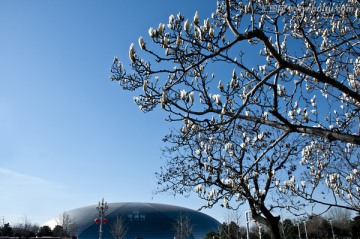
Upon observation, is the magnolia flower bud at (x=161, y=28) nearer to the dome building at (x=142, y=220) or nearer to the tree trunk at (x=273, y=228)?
the tree trunk at (x=273, y=228)

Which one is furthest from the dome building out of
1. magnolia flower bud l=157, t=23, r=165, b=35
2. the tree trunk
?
magnolia flower bud l=157, t=23, r=165, b=35

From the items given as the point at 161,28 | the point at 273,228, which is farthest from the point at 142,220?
the point at 161,28

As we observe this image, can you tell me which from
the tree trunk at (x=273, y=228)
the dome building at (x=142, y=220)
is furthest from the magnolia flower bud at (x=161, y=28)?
the dome building at (x=142, y=220)

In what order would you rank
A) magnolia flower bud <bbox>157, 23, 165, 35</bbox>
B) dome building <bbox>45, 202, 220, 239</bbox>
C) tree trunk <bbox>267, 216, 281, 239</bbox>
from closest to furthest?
magnolia flower bud <bbox>157, 23, 165, 35</bbox>
tree trunk <bbox>267, 216, 281, 239</bbox>
dome building <bbox>45, 202, 220, 239</bbox>

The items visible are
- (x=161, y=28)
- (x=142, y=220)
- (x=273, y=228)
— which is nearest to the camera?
(x=161, y=28)

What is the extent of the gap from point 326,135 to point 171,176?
258 inches

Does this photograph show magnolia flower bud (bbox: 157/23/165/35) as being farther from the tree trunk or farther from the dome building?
the dome building

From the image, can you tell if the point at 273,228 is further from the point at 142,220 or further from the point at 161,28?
the point at 142,220

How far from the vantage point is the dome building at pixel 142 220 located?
8462 cm

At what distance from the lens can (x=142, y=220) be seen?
88.4 meters

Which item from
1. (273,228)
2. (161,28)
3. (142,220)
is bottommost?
(273,228)

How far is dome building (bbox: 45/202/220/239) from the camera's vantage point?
84.6m

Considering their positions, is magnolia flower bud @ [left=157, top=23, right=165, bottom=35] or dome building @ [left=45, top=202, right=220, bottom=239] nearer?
magnolia flower bud @ [left=157, top=23, right=165, bottom=35]

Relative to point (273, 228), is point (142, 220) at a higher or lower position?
higher
